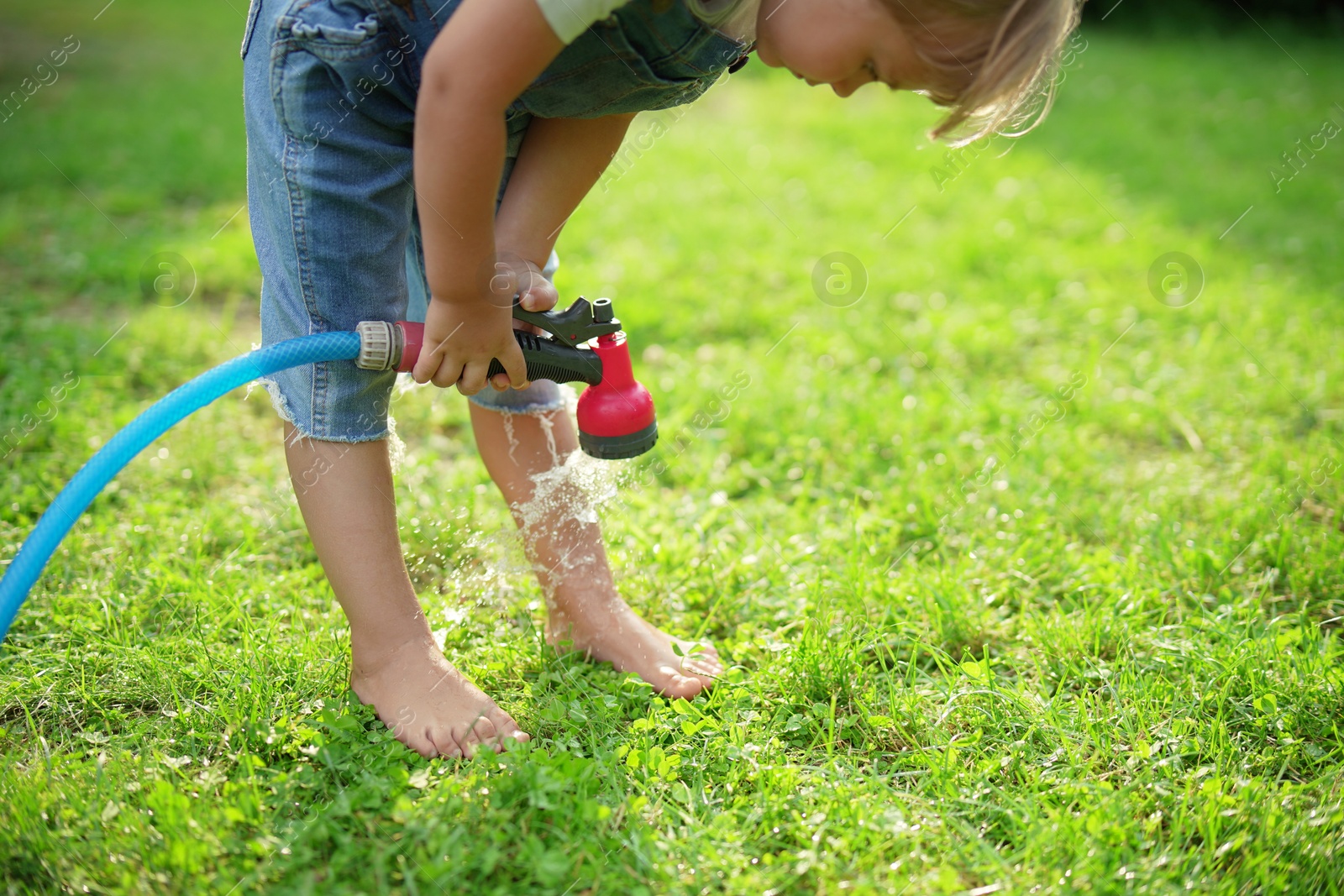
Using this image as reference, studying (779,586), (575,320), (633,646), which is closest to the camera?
(575,320)

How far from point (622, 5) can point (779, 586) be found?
3.60ft

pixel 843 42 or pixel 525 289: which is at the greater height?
pixel 843 42

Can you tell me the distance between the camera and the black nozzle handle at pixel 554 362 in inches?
59.5

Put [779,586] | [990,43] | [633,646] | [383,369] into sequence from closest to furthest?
1. [990,43]
2. [383,369]
3. [633,646]
4. [779,586]

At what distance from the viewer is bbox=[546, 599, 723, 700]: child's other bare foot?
1.66 meters

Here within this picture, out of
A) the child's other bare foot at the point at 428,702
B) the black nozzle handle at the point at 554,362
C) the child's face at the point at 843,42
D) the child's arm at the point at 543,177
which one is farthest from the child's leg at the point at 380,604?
the child's face at the point at 843,42

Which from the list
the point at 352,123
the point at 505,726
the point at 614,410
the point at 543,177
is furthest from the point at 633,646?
the point at 352,123

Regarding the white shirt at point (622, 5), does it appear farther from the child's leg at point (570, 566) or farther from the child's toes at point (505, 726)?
the child's toes at point (505, 726)

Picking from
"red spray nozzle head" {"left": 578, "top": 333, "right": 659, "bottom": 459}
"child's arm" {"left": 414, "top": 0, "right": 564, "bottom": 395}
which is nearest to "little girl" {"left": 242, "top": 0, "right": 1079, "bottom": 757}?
"child's arm" {"left": 414, "top": 0, "right": 564, "bottom": 395}

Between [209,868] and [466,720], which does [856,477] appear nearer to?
[466,720]

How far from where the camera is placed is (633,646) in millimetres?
1695

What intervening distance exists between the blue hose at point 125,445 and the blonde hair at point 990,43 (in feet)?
3.04

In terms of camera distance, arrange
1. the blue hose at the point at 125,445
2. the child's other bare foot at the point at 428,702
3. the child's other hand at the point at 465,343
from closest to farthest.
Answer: the blue hose at the point at 125,445 < the child's other hand at the point at 465,343 < the child's other bare foot at the point at 428,702

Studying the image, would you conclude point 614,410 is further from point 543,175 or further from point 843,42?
point 843,42
